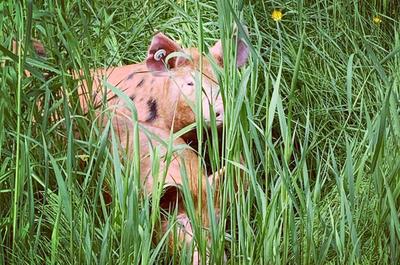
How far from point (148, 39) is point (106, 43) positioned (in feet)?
0.52

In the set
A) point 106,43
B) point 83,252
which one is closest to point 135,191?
Answer: point 83,252

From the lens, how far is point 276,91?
9.29ft

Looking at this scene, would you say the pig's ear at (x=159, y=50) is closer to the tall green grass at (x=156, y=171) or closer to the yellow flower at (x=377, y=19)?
the tall green grass at (x=156, y=171)

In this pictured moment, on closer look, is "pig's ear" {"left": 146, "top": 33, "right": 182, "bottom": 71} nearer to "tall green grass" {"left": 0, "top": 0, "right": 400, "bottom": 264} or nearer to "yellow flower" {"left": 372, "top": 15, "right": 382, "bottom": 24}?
"tall green grass" {"left": 0, "top": 0, "right": 400, "bottom": 264}

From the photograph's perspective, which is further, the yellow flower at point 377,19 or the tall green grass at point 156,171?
the yellow flower at point 377,19

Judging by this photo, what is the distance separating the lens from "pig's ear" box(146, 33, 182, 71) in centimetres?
341

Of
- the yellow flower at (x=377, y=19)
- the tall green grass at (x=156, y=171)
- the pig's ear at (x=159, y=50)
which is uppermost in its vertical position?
the yellow flower at (x=377, y=19)

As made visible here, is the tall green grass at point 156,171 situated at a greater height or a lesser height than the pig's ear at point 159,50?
lesser

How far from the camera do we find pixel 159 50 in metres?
3.41

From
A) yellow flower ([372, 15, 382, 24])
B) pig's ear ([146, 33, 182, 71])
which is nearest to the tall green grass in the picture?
pig's ear ([146, 33, 182, 71])

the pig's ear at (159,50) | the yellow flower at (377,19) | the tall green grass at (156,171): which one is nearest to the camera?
the tall green grass at (156,171)

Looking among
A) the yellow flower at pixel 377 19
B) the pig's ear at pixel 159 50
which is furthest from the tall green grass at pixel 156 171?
the yellow flower at pixel 377 19

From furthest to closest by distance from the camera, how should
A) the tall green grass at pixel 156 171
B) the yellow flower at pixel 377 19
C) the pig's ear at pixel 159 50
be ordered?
the yellow flower at pixel 377 19, the pig's ear at pixel 159 50, the tall green grass at pixel 156 171

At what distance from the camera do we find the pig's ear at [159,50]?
341 cm
